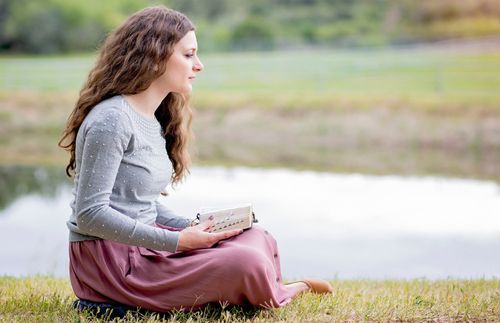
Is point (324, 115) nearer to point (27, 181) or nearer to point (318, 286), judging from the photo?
point (27, 181)

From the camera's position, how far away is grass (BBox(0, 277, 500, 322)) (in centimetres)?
260

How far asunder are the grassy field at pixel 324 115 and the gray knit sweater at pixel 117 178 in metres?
6.99

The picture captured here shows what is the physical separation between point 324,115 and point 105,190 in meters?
10.6

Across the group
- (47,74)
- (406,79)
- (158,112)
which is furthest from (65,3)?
→ (158,112)

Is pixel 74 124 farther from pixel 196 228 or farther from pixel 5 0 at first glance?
pixel 5 0

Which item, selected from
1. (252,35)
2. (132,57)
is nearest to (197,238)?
(132,57)

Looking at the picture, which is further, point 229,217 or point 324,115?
point 324,115

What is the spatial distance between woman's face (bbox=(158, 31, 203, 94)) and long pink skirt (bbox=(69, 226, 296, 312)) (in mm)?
502

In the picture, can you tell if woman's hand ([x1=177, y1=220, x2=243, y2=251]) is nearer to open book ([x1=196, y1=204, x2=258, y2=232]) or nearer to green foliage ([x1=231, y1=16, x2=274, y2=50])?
open book ([x1=196, y1=204, x2=258, y2=232])

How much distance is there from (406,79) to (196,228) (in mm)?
14148

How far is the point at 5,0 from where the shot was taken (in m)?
24.2

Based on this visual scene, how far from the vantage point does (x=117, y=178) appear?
258cm

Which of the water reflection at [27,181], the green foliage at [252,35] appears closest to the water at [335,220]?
the water reflection at [27,181]

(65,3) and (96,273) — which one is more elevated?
(65,3)
